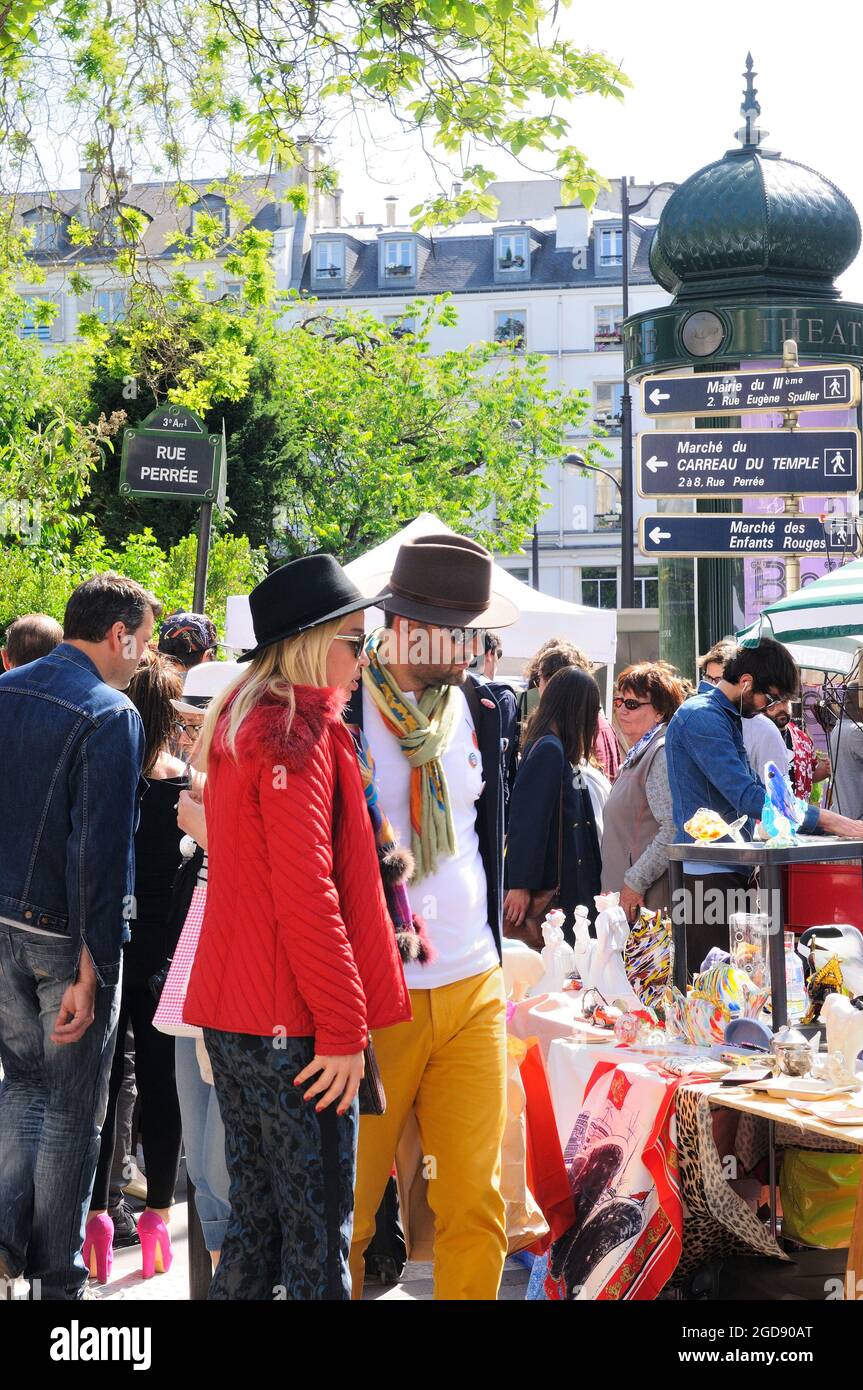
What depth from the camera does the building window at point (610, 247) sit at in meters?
59.1

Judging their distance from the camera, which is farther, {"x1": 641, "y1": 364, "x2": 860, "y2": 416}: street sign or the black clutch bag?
{"x1": 641, "y1": 364, "x2": 860, "y2": 416}: street sign

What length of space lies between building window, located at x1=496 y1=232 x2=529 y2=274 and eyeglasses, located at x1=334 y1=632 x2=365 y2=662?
58839mm

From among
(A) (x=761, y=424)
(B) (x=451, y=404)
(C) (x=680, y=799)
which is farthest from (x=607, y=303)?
(C) (x=680, y=799)

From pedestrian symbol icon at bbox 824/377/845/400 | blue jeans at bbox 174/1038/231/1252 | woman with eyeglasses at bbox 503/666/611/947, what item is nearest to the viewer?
blue jeans at bbox 174/1038/231/1252

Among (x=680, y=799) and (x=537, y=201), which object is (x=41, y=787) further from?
(x=537, y=201)

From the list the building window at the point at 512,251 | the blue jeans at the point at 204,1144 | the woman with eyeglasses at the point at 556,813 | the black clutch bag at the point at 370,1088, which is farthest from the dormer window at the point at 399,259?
the black clutch bag at the point at 370,1088

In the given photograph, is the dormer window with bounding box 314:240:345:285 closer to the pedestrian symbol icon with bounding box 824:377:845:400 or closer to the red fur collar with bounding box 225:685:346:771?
the pedestrian symbol icon with bounding box 824:377:845:400

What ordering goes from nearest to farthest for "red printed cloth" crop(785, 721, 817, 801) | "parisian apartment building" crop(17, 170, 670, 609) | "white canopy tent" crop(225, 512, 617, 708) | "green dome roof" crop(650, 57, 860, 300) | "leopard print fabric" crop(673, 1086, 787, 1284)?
"leopard print fabric" crop(673, 1086, 787, 1284) → "red printed cloth" crop(785, 721, 817, 801) → "green dome roof" crop(650, 57, 860, 300) → "white canopy tent" crop(225, 512, 617, 708) → "parisian apartment building" crop(17, 170, 670, 609)

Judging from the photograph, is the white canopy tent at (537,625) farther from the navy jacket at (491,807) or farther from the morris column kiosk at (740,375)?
the navy jacket at (491,807)

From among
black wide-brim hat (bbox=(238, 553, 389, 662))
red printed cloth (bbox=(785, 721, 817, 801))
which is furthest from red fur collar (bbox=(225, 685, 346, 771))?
red printed cloth (bbox=(785, 721, 817, 801))

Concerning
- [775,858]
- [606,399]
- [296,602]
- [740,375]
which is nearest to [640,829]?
[775,858]

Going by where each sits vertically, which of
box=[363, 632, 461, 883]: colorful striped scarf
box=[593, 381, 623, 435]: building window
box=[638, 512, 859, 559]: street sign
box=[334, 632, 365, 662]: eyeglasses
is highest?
box=[593, 381, 623, 435]: building window

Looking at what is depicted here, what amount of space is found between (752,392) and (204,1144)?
5.53m

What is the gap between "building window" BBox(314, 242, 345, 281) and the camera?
61.0 m
